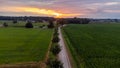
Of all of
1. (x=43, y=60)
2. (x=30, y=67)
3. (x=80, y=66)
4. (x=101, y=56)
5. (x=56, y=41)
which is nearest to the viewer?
(x=30, y=67)

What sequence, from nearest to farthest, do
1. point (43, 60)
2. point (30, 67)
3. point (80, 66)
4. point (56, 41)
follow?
point (30, 67) → point (80, 66) → point (43, 60) → point (56, 41)

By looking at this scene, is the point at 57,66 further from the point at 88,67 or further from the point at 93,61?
the point at 93,61

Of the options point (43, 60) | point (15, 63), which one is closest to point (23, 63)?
point (15, 63)

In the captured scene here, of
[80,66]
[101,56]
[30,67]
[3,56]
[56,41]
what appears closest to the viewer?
[30,67]

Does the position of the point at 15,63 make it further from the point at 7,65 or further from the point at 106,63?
the point at 106,63

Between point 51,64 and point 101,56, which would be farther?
point 101,56

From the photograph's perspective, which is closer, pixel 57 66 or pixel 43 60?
pixel 57 66

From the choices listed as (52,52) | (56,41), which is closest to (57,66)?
(52,52)

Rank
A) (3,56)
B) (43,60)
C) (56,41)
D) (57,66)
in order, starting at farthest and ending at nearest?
(56,41) < (3,56) < (43,60) < (57,66)
